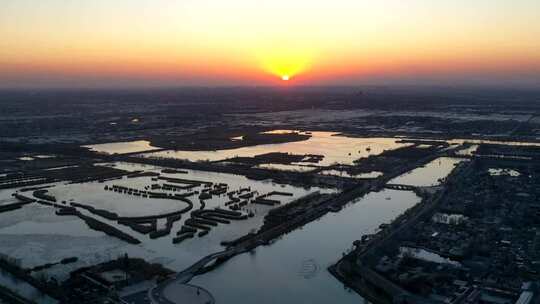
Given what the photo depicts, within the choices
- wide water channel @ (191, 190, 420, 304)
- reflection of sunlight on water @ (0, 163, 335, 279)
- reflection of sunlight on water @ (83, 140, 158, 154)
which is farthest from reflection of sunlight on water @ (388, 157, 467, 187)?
reflection of sunlight on water @ (83, 140, 158, 154)

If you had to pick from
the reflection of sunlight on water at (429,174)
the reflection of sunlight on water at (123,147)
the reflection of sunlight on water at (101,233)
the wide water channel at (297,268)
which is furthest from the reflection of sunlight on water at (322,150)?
the wide water channel at (297,268)

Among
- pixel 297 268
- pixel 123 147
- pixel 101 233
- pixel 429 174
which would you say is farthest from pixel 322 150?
pixel 297 268

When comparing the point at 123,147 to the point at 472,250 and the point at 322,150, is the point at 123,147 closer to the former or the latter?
the point at 322,150

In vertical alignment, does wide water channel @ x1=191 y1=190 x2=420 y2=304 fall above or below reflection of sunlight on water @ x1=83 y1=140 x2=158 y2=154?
below

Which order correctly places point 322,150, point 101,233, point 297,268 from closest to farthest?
point 297,268
point 101,233
point 322,150

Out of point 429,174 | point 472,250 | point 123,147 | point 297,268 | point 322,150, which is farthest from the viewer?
point 123,147

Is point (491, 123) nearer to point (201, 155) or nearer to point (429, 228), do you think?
point (201, 155)

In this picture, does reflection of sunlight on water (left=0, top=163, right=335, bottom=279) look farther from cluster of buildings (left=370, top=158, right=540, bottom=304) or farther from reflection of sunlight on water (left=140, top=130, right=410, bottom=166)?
reflection of sunlight on water (left=140, top=130, right=410, bottom=166)

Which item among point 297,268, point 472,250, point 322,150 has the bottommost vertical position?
point 297,268
